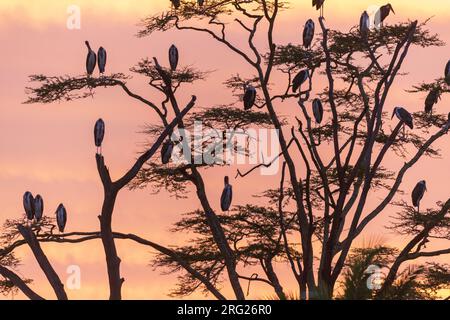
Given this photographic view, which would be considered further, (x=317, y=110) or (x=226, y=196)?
(x=226, y=196)

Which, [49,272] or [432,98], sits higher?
[432,98]

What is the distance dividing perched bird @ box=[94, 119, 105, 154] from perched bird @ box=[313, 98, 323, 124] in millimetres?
3854

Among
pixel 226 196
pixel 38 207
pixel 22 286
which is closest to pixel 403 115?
pixel 226 196

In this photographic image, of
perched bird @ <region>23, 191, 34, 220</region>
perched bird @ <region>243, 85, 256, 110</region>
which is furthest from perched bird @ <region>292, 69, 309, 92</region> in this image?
perched bird @ <region>23, 191, 34, 220</region>

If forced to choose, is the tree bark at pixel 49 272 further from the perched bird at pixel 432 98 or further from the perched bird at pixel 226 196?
the perched bird at pixel 432 98

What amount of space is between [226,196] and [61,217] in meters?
3.08

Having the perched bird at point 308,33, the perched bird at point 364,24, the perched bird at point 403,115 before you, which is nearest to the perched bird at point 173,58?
the perched bird at point 308,33

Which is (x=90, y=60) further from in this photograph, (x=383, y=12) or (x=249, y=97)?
(x=383, y=12)

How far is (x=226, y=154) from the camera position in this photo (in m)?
21.9

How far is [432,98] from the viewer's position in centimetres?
2150

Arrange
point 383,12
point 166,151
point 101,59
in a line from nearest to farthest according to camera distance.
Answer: point 166,151, point 101,59, point 383,12

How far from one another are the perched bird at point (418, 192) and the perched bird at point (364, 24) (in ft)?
9.92
